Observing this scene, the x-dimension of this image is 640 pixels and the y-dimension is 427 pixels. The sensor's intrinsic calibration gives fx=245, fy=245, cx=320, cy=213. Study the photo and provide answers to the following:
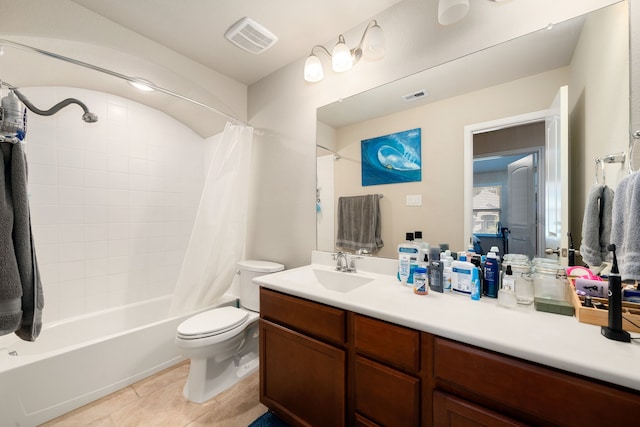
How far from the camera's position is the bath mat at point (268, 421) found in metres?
1.35

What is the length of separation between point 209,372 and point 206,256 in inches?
31.4

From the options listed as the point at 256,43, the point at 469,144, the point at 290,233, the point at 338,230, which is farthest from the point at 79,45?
the point at 469,144

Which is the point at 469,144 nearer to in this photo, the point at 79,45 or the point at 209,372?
the point at 209,372

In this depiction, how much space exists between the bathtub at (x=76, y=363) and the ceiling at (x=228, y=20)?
2.06 meters

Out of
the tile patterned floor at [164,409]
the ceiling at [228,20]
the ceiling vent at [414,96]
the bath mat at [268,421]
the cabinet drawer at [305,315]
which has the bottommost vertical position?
the tile patterned floor at [164,409]

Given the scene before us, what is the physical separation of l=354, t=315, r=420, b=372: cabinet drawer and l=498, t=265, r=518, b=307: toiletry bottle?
40 centimetres

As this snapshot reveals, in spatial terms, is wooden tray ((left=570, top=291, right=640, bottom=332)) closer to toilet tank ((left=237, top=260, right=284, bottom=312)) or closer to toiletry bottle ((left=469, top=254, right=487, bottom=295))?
toiletry bottle ((left=469, top=254, right=487, bottom=295))

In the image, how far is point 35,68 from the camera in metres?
1.54

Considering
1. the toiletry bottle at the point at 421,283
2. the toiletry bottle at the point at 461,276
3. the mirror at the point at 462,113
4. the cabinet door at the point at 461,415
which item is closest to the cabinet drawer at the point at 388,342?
the cabinet door at the point at 461,415

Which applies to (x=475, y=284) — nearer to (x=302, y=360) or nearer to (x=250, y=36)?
(x=302, y=360)

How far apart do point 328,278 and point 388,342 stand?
0.71 m

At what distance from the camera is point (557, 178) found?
41.9 inches

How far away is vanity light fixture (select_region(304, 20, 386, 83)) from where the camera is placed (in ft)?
4.64

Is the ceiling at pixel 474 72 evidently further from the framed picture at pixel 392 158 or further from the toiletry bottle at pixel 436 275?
the toiletry bottle at pixel 436 275
